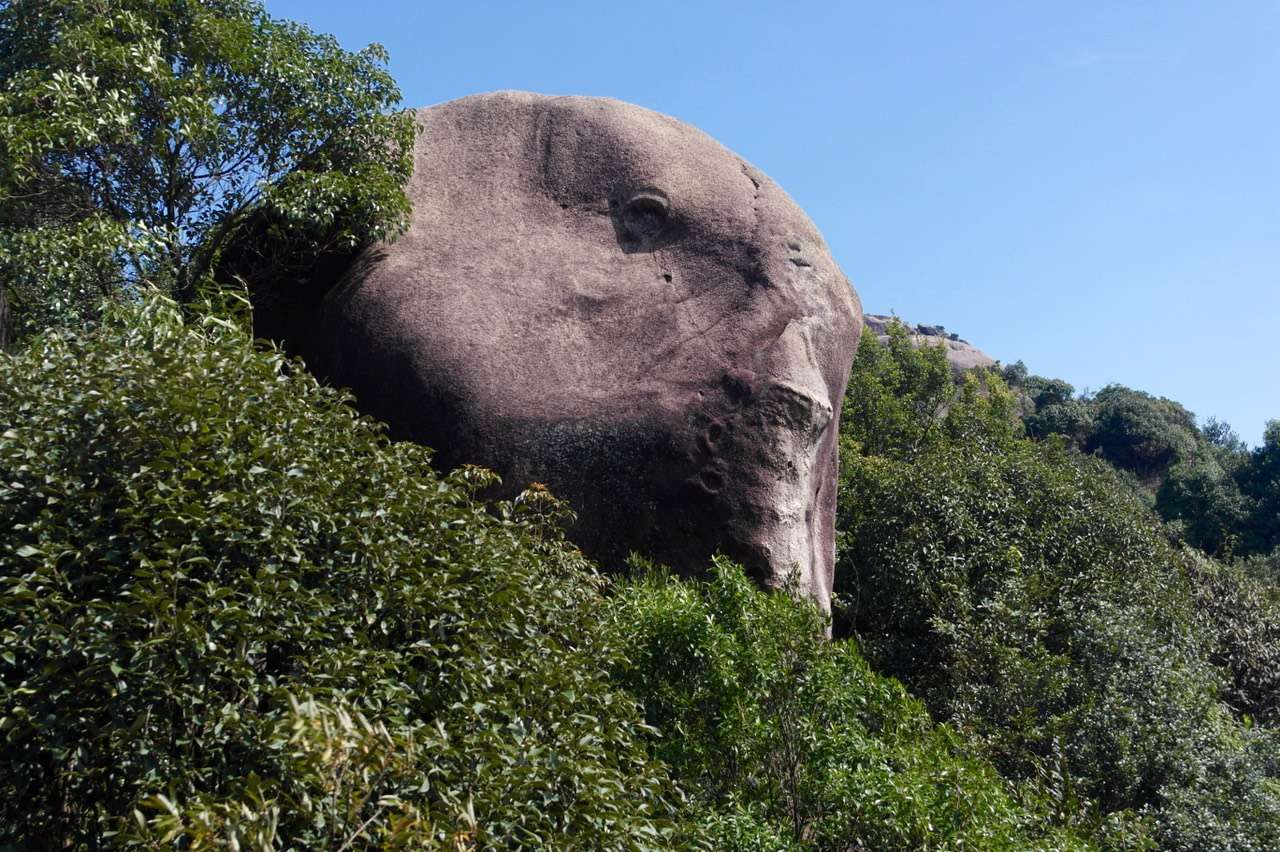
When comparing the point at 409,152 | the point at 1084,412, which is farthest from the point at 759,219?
the point at 1084,412

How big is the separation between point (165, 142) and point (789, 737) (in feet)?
25.0

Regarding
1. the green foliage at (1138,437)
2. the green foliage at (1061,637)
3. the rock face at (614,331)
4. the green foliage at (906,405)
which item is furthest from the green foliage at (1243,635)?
the green foliage at (1138,437)

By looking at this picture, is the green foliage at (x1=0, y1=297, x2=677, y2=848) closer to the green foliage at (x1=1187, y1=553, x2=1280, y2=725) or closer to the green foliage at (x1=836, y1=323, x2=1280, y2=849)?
the green foliage at (x1=836, y1=323, x2=1280, y2=849)

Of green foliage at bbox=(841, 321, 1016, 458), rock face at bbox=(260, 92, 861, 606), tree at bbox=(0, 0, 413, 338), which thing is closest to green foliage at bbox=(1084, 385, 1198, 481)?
green foliage at bbox=(841, 321, 1016, 458)

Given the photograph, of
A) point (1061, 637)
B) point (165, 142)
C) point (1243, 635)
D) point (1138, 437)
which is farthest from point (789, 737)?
point (1138, 437)

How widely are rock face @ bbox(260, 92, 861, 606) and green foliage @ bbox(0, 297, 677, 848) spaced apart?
11.9 ft

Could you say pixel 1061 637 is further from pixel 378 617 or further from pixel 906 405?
pixel 906 405

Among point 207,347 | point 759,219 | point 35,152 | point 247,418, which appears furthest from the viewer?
point 759,219

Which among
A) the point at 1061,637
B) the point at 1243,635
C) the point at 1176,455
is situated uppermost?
the point at 1176,455

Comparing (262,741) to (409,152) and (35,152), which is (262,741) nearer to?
(35,152)

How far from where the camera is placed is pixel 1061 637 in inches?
465

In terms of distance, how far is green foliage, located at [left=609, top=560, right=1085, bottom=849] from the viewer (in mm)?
6645

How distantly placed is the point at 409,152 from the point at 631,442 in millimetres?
3917

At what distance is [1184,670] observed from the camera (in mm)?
10617
